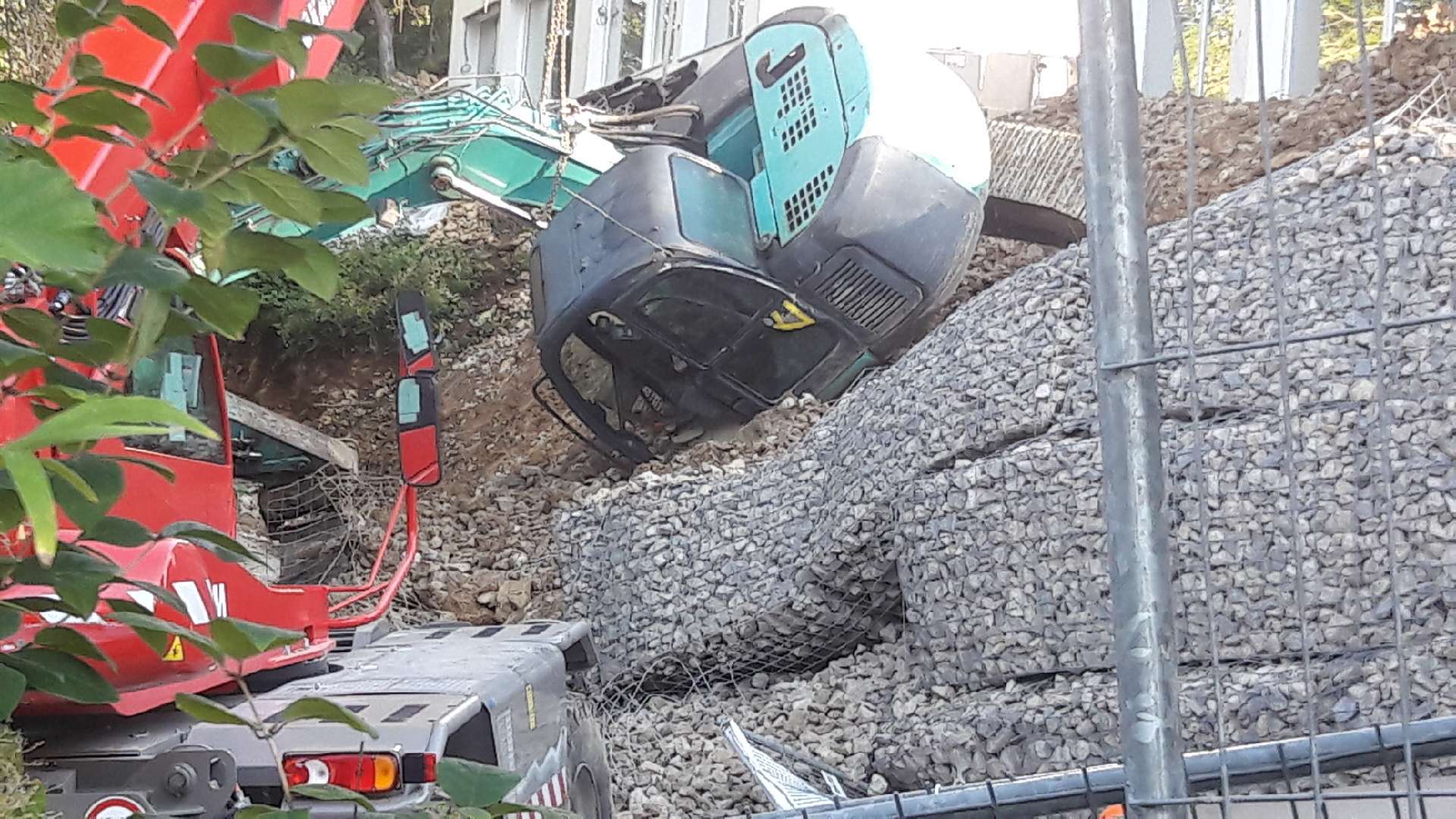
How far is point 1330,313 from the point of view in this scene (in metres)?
4.64

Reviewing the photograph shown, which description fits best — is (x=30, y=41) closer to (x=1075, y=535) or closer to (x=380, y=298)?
(x=1075, y=535)

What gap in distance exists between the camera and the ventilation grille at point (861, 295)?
664cm

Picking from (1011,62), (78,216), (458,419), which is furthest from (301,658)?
(1011,62)

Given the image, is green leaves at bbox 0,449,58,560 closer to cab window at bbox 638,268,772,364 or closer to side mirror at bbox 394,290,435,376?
side mirror at bbox 394,290,435,376

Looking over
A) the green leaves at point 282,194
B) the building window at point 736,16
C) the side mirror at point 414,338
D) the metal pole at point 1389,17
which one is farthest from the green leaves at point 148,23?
the building window at point 736,16

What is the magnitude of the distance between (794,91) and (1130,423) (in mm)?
5865

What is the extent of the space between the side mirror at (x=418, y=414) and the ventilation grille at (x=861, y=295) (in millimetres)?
3424

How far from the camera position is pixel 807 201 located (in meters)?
6.68

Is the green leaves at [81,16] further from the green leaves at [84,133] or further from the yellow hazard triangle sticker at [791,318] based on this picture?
the yellow hazard triangle sticker at [791,318]

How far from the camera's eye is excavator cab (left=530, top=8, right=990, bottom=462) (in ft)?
21.5

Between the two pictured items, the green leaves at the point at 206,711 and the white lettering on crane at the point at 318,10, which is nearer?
the green leaves at the point at 206,711

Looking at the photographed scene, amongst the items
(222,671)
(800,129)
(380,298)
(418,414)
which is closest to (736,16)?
(380,298)

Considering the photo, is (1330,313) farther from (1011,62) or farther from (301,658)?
(1011,62)

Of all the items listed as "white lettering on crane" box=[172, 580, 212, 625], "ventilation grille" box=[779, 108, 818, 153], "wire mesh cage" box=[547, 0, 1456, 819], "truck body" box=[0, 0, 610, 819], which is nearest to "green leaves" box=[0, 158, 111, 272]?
"truck body" box=[0, 0, 610, 819]
